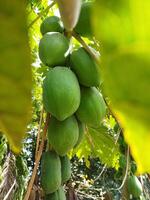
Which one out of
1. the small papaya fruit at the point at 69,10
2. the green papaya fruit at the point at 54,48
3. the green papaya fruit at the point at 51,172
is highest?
the green papaya fruit at the point at 54,48

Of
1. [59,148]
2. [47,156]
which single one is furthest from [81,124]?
[47,156]

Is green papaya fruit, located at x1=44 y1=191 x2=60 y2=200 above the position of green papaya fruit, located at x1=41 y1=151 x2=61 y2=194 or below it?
below

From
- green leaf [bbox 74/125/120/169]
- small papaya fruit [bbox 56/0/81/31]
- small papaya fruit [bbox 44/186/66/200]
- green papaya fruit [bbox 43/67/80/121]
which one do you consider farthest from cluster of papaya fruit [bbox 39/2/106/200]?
small papaya fruit [bbox 56/0/81/31]

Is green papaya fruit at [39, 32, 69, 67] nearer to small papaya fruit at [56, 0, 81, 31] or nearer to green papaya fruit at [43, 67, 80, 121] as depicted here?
green papaya fruit at [43, 67, 80, 121]

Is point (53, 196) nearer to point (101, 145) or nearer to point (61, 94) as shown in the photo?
point (101, 145)

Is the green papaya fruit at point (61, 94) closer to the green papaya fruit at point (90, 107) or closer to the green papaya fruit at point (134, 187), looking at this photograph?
the green papaya fruit at point (90, 107)

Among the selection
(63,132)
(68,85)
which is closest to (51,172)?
(63,132)

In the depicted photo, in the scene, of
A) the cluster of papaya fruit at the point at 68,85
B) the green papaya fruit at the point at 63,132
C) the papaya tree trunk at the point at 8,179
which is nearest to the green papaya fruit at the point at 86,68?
the cluster of papaya fruit at the point at 68,85
